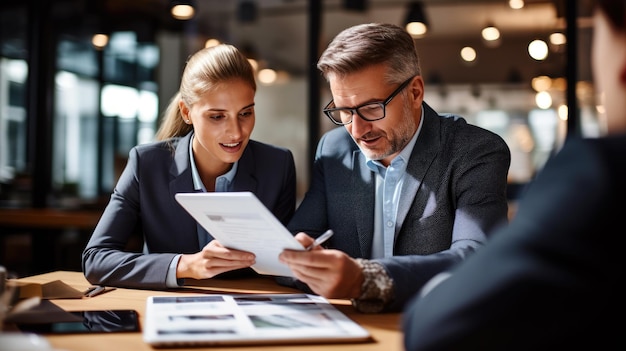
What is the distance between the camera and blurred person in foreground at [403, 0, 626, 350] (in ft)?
2.39

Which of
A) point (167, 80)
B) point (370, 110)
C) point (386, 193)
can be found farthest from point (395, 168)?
point (167, 80)

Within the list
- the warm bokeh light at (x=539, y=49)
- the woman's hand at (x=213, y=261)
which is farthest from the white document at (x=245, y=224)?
the warm bokeh light at (x=539, y=49)

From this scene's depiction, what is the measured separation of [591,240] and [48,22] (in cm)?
604

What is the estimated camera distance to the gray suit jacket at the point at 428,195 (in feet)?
5.48

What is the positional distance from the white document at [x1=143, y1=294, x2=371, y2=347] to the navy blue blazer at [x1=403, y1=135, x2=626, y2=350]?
38cm

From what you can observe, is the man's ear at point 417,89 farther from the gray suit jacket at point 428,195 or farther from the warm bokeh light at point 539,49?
the warm bokeh light at point 539,49

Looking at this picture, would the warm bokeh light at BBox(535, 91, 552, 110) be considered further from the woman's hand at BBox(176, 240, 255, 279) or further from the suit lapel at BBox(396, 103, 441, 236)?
the woman's hand at BBox(176, 240, 255, 279)

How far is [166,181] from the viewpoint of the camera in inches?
79.4

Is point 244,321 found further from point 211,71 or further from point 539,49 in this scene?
point 539,49

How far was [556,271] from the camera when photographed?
74cm

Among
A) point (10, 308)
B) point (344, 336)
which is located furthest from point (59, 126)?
point (344, 336)

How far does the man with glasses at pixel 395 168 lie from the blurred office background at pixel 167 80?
3.07m

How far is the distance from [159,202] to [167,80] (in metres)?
6.80

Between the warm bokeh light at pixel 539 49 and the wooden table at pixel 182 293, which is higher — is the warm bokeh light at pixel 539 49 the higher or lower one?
the higher one
